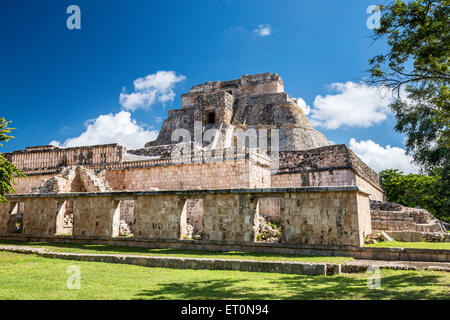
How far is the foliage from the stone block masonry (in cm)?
1996

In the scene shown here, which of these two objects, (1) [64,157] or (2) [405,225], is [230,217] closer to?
(2) [405,225]

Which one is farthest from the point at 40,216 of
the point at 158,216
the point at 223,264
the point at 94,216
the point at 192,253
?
the point at 223,264

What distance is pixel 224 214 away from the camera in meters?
12.0

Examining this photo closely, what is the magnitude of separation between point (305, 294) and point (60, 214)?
12.5 metres

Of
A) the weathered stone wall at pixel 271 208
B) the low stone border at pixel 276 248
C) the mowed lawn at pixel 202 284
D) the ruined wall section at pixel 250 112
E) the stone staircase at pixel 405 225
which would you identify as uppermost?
the ruined wall section at pixel 250 112

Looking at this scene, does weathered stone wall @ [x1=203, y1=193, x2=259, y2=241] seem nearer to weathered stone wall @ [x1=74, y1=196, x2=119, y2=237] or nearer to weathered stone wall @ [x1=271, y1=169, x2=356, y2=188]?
weathered stone wall @ [x1=74, y1=196, x2=119, y2=237]

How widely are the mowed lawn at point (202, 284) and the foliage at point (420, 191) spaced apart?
2378 cm

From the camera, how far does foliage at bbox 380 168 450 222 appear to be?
2748cm

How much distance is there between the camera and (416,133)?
25.1 m

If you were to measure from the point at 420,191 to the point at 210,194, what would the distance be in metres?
28.3

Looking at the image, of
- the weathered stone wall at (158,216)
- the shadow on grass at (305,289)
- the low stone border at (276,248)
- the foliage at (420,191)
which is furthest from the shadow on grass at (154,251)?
the foliage at (420,191)

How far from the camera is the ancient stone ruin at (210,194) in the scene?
10953 mm

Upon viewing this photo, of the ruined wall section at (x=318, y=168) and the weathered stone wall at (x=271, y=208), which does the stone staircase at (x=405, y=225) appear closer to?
the ruined wall section at (x=318, y=168)
